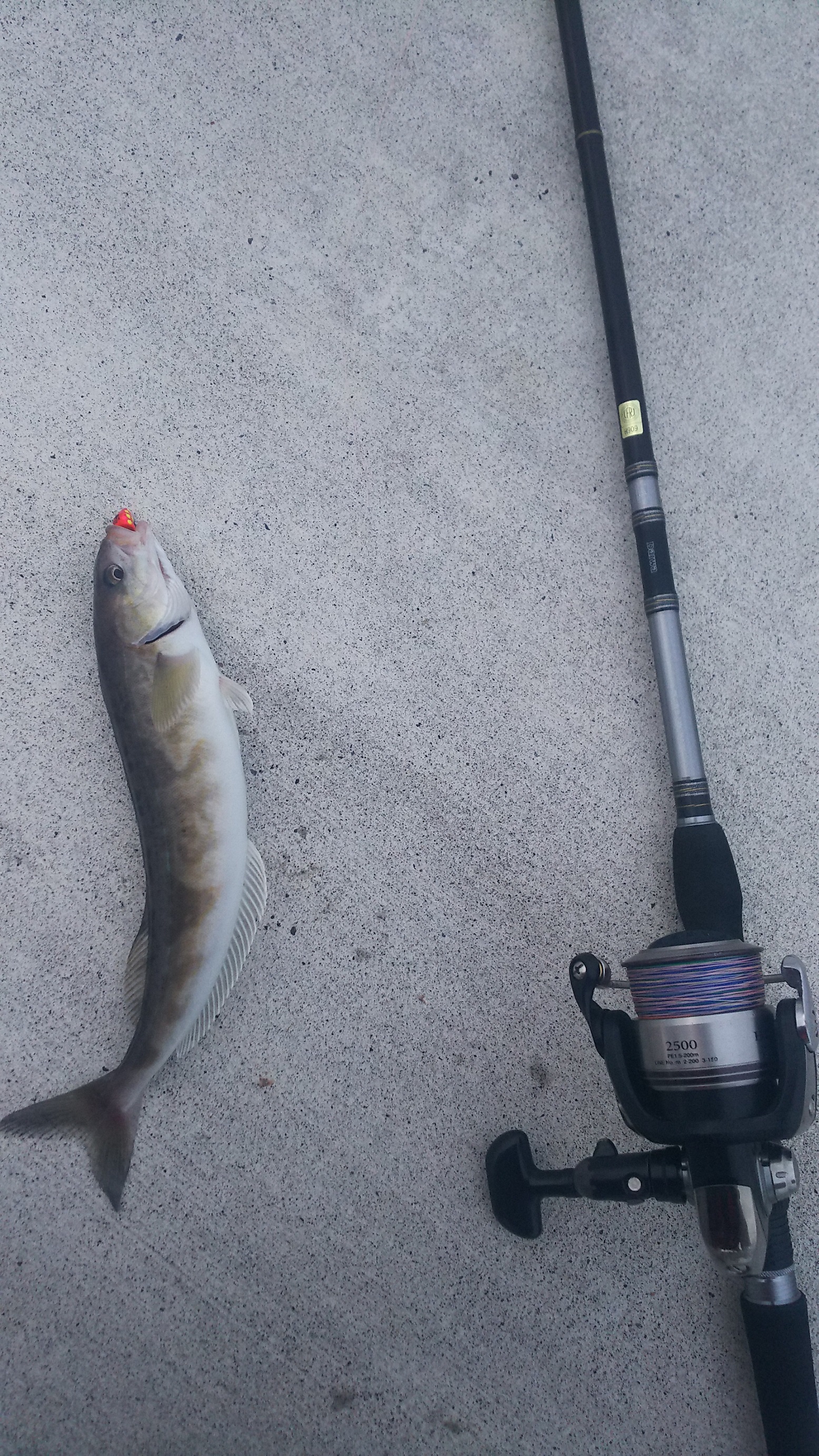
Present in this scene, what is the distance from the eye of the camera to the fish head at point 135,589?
1.51 m

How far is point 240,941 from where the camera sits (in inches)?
61.6

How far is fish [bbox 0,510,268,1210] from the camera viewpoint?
147cm

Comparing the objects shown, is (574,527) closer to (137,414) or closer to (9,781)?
(137,414)

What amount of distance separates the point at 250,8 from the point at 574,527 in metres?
1.26

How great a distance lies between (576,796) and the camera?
5.47 feet

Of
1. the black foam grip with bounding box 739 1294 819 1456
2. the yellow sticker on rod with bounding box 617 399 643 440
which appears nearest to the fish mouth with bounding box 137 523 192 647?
the yellow sticker on rod with bounding box 617 399 643 440

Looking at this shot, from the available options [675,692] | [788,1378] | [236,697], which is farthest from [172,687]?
[788,1378]

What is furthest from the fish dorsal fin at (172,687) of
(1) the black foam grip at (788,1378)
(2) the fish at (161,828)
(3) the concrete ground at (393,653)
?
(1) the black foam grip at (788,1378)

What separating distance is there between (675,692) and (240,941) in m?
0.88

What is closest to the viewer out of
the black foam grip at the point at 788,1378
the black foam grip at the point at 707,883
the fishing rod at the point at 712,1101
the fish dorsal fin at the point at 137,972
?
the fishing rod at the point at 712,1101

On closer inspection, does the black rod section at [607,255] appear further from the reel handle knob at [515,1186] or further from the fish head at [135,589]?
the reel handle knob at [515,1186]

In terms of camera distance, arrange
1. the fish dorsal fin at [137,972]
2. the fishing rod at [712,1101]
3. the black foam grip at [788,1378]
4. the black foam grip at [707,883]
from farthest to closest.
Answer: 1. the fish dorsal fin at [137,972]
2. the black foam grip at [707,883]
3. the black foam grip at [788,1378]
4. the fishing rod at [712,1101]

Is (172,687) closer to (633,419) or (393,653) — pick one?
(393,653)

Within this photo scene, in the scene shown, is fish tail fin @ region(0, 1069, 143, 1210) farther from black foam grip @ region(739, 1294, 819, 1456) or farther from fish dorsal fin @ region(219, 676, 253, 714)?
black foam grip @ region(739, 1294, 819, 1456)
